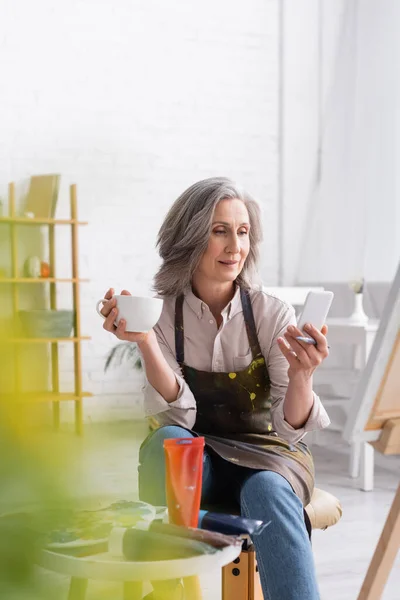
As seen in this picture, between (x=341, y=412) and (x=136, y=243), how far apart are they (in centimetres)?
161

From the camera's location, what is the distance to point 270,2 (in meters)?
5.18

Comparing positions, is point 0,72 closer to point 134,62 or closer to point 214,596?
point 134,62

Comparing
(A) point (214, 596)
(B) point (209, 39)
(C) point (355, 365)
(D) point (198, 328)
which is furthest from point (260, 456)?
(B) point (209, 39)

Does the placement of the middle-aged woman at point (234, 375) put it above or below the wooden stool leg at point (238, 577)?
above

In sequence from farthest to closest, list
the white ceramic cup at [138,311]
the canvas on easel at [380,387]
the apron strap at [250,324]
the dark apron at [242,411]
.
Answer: the apron strap at [250,324]
the dark apron at [242,411]
the canvas on easel at [380,387]
the white ceramic cup at [138,311]

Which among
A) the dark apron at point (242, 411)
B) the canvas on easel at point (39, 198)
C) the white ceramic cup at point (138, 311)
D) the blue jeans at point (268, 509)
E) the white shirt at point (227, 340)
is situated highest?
the canvas on easel at point (39, 198)

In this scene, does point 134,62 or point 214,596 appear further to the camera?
point 134,62

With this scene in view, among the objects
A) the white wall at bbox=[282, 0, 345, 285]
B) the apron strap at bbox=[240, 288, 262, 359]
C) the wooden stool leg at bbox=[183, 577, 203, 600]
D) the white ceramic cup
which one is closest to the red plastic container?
the wooden stool leg at bbox=[183, 577, 203, 600]

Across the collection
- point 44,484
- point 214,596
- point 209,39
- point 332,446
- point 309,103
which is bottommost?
point 332,446

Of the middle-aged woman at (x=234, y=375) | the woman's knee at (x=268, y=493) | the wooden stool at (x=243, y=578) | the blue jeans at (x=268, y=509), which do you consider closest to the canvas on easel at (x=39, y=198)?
the middle-aged woman at (x=234, y=375)

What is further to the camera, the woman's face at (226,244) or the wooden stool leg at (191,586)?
the woman's face at (226,244)

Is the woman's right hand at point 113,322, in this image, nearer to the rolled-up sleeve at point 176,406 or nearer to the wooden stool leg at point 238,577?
the rolled-up sleeve at point 176,406

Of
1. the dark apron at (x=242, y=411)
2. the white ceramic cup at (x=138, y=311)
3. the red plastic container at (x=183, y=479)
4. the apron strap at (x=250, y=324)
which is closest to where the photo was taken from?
the red plastic container at (x=183, y=479)

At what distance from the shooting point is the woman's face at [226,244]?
69.9 inches
